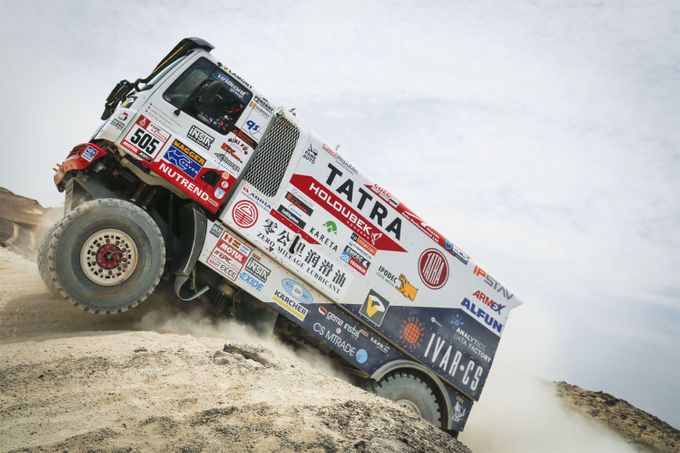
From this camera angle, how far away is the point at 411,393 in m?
6.43

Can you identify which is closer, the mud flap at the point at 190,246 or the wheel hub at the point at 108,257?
the wheel hub at the point at 108,257

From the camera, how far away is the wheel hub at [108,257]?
4.73 meters

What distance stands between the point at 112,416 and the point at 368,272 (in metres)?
3.75

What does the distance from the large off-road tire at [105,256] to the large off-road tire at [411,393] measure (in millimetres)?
3344

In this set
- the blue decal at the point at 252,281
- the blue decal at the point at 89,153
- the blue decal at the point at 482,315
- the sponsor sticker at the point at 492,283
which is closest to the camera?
the blue decal at the point at 89,153

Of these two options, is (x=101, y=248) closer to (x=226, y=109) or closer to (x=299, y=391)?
(x=226, y=109)

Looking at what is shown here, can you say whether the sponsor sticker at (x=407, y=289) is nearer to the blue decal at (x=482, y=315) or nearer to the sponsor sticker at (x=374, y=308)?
the sponsor sticker at (x=374, y=308)

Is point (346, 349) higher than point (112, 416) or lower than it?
higher

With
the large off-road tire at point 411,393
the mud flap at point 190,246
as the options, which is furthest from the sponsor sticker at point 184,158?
the large off-road tire at point 411,393

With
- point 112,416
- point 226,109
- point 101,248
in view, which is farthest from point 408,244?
point 112,416

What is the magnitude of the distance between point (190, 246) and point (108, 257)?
0.85m

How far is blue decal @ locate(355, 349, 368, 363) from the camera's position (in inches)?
244

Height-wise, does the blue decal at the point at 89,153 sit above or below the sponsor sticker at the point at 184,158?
below

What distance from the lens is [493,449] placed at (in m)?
8.42
